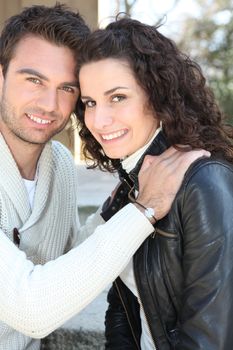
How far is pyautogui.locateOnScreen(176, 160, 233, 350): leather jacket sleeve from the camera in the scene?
166 cm

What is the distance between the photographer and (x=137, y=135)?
6.66 feet

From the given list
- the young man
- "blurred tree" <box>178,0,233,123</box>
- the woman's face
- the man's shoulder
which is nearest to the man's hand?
the young man

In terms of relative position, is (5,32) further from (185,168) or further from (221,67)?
(221,67)

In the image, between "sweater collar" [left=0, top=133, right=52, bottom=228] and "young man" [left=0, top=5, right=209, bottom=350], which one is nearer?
"young man" [left=0, top=5, right=209, bottom=350]

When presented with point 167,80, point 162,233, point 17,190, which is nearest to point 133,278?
point 162,233

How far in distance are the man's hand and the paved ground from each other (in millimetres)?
1112

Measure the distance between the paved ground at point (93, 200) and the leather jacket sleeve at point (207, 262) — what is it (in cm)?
112

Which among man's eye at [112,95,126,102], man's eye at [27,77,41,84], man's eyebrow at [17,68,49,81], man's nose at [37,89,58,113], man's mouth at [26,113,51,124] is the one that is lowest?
man's mouth at [26,113,51,124]

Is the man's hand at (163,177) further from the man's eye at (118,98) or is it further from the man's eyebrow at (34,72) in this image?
the man's eyebrow at (34,72)

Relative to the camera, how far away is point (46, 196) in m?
2.47

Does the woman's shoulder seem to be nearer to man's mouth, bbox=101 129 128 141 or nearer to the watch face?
the watch face

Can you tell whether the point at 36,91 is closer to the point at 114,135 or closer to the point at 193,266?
the point at 114,135

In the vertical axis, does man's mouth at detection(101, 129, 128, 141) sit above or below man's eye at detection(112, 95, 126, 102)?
below

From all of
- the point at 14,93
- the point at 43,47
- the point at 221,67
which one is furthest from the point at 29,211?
the point at 221,67
